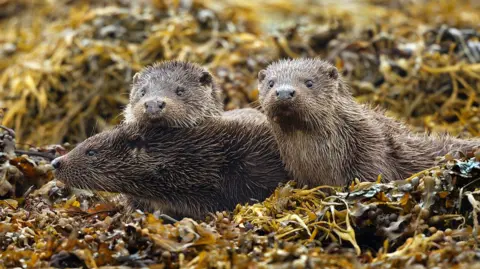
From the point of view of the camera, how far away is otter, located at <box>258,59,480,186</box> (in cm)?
680

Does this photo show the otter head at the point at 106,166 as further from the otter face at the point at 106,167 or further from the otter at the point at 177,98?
the otter at the point at 177,98

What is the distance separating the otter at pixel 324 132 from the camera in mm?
6797

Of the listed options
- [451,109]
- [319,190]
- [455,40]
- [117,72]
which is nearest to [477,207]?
[319,190]

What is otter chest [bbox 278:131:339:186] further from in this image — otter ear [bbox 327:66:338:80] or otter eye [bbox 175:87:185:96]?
otter eye [bbox 175:87:185:96]

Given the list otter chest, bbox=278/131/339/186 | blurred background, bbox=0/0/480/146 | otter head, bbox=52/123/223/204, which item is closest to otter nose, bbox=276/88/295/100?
otter chest, bbox=278/131/339/186

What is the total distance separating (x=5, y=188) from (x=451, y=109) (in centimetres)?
470

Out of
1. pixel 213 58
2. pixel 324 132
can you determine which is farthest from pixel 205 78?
pixel 213 58

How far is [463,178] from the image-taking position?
5988mm

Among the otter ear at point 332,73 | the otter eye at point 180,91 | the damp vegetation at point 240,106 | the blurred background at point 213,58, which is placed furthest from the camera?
the blurred background at point 213,58

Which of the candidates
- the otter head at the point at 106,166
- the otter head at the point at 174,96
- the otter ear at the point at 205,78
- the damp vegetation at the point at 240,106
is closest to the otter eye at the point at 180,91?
the otter head at the point at 174,96

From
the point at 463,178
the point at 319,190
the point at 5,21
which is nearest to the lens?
the point at 463,178

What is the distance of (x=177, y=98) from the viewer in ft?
24.7

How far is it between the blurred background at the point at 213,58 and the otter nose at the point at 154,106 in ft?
7.89

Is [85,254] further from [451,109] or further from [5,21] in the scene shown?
[5,21]
